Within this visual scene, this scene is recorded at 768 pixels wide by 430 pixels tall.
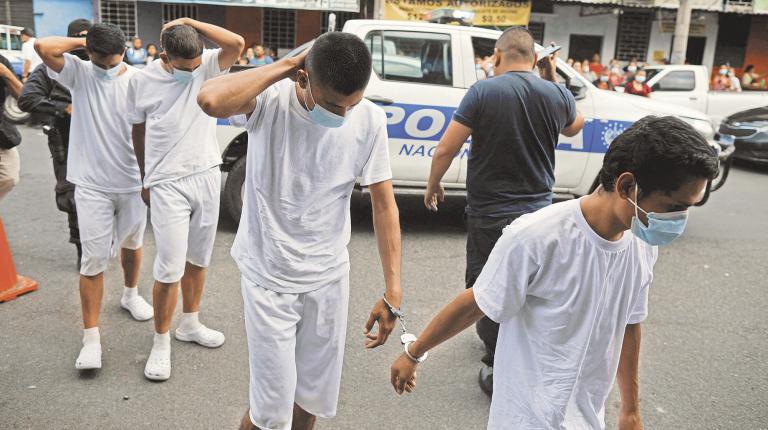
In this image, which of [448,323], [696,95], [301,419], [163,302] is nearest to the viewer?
[448,323]

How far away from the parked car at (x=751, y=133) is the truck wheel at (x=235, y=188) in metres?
9.07

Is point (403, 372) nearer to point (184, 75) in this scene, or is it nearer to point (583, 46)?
point (184, 75)

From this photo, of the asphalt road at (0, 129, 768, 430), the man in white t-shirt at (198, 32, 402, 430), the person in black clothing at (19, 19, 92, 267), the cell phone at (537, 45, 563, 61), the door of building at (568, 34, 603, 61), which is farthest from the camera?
the door of building at (568, 34, 603, 61)

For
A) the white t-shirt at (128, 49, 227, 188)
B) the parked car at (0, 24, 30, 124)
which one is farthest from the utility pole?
the white t-shirt at (128, 49, 227, 188)

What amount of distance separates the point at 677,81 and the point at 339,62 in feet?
45.0

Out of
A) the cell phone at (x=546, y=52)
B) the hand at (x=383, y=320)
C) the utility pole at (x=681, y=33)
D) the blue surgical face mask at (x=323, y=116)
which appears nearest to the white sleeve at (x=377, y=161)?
the blue surgical face mask at (x=323, y=116)

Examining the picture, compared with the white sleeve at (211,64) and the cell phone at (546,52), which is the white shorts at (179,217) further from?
the cell phone at (546,52)

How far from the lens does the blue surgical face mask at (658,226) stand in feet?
6.02

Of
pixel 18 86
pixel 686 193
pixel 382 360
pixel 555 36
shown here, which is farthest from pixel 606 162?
pixel 555 36

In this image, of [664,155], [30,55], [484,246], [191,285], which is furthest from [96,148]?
[30,55]

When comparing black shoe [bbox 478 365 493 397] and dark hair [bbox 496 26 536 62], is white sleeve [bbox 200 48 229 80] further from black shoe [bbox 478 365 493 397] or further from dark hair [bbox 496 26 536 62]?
black shoe [bbox 478 365 493 397]

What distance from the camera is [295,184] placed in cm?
248

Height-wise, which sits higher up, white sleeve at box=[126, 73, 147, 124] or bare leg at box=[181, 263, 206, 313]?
white sleeve at box=[126, 73, 147, 124]

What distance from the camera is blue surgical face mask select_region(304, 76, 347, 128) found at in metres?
2.35
